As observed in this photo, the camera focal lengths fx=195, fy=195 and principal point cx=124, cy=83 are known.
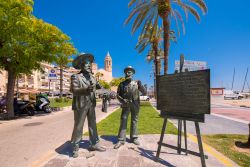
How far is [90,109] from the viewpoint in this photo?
5.11 metres

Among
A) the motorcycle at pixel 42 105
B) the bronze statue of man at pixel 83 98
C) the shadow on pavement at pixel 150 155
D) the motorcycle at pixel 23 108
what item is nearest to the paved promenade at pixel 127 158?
the shadow on pavement at pixel 150 155

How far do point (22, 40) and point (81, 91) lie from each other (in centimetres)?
859

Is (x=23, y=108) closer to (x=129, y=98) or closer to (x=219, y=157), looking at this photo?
(x=129, y=98)

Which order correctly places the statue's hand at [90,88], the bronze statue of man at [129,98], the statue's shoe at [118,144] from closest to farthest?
the statue's hand at [90,88] < the statue's shoe at [118,144] < the bronze statue of man at [129,98]

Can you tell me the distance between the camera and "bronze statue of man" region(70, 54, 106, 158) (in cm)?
480

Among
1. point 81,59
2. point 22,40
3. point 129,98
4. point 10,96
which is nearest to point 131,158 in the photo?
point 129,98

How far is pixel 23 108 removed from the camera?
538 inches

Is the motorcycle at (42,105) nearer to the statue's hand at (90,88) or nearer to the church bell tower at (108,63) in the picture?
the statue's hand at (90,88)

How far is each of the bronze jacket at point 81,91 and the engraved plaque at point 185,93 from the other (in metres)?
1.78

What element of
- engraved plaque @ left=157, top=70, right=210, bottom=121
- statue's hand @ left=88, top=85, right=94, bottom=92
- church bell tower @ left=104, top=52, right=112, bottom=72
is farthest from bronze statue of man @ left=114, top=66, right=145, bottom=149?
church bell tower @ left=104, top=52, right=112, bottom=72

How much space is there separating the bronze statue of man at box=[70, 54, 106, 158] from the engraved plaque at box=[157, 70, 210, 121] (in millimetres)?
1761

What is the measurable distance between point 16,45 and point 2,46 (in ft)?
3.31

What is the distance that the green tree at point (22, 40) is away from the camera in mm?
10461

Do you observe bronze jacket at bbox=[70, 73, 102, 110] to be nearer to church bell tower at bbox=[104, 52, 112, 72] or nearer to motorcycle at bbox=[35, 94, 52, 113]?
motorcycle at bbox=[35, 94, 52, 113]
